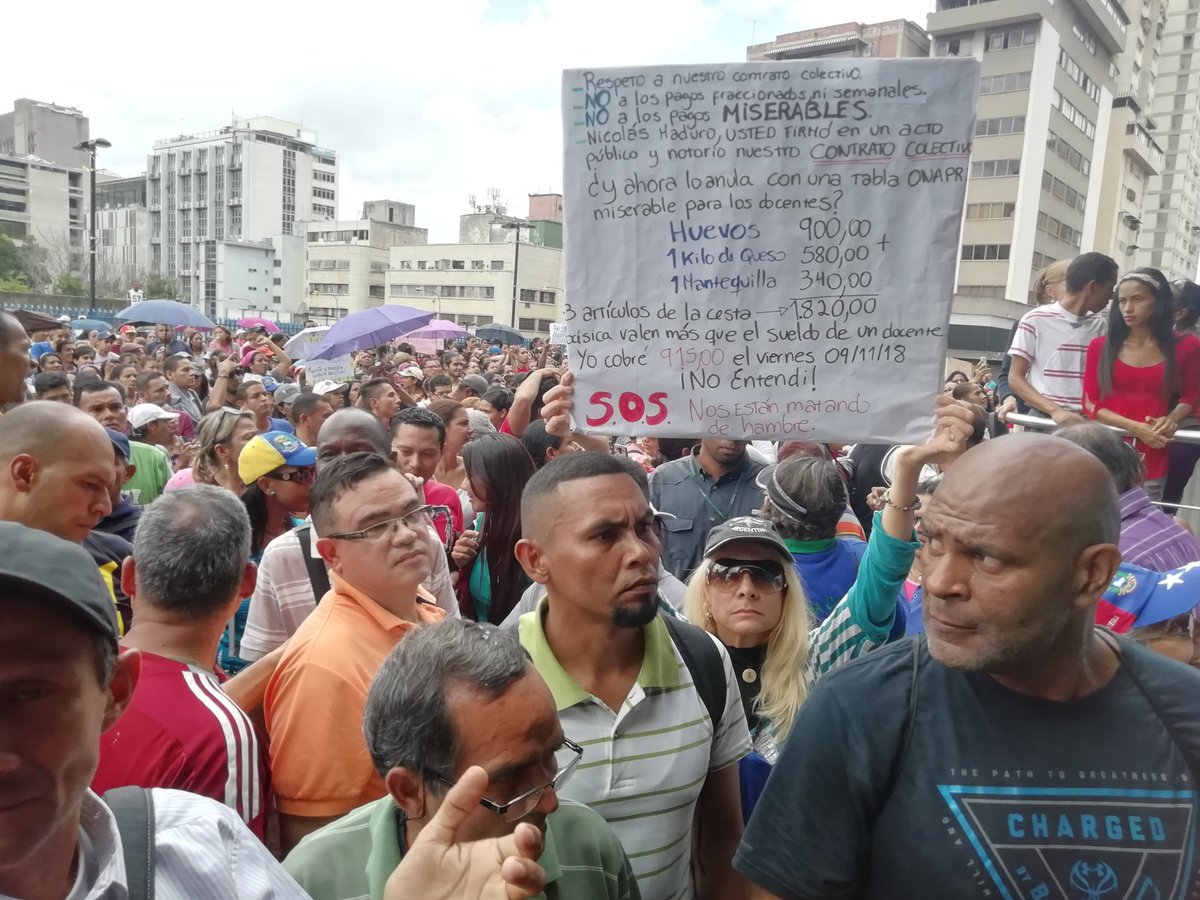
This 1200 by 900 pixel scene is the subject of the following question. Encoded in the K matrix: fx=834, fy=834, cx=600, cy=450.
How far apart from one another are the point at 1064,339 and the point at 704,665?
4.79 metres

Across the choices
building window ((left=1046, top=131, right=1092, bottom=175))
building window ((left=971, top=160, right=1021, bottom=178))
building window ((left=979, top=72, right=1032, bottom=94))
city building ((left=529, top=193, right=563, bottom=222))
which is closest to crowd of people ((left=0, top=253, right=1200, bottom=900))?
building window ((left=971, top=160, right=1021, bottom=178))

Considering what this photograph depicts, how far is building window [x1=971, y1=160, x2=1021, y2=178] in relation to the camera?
176ft

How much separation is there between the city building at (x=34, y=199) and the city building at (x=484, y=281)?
49.3 metres

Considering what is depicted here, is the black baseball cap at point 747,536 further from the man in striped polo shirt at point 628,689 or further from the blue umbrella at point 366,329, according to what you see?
the blue umbrella at point 366,329

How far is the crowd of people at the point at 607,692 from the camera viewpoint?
51.2 inches

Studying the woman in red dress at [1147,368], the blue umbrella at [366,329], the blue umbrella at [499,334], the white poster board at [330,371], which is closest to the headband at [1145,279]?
the woman in red dress at [1147,368]

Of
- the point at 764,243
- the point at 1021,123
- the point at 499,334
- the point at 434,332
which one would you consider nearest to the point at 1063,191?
the point at 1021,123

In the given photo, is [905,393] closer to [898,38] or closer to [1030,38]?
[1030,38]


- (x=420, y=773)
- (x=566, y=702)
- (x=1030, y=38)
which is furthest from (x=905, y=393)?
(x=1030, y=38)

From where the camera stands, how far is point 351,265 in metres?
92.6

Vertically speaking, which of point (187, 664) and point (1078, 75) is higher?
point (1078, 75)

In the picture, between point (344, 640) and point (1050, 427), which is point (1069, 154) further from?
point (344, 640)

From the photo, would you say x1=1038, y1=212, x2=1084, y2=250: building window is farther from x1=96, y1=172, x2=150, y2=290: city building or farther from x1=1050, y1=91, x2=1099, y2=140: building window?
x1=96, y1=172, x2=150, y2=290: city building

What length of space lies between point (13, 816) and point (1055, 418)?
584 centimetres
